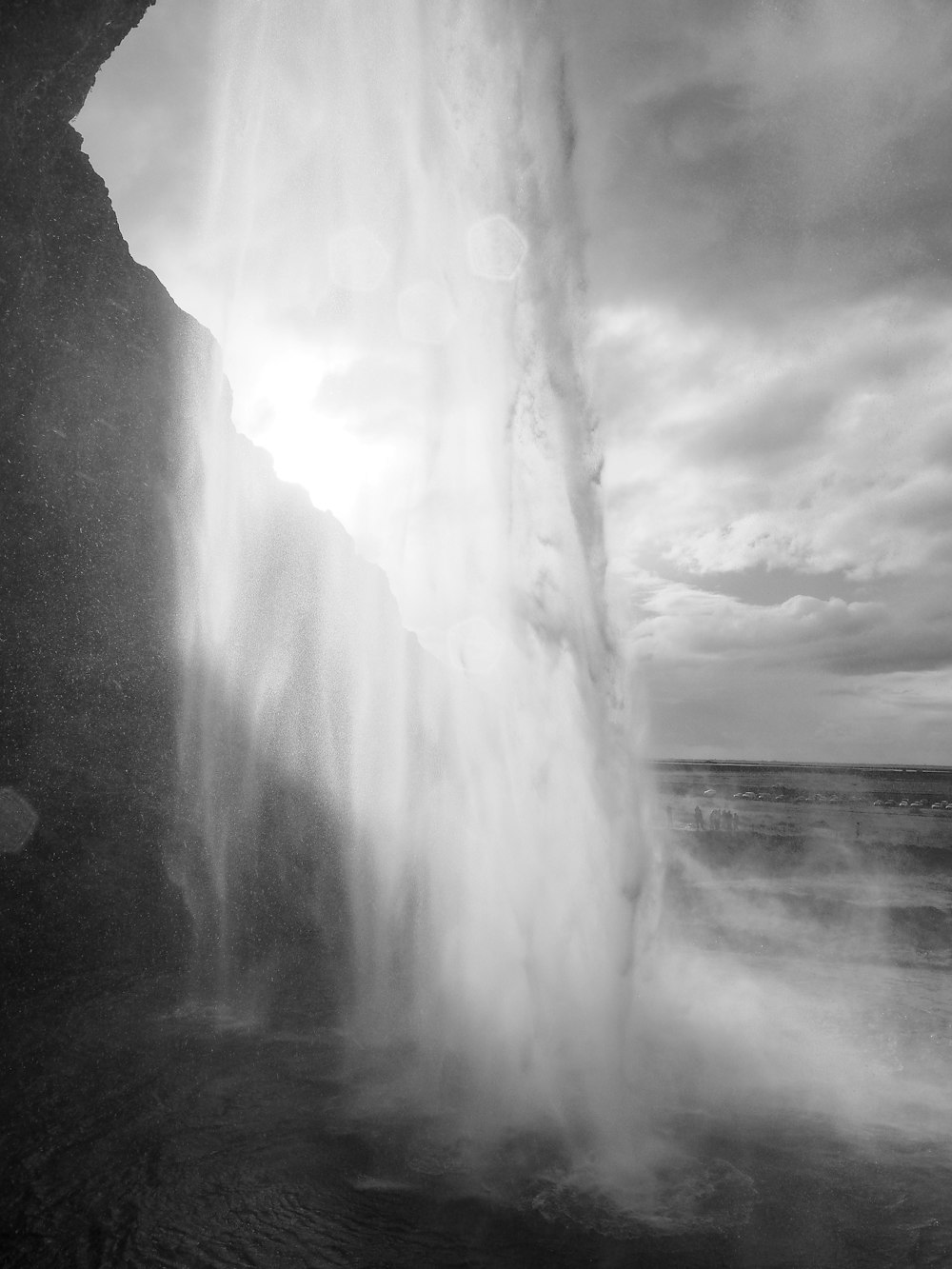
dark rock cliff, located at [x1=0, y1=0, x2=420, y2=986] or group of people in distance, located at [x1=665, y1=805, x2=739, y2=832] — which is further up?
dark rock cliff, located at [x1=0, y1=0, x2=420, y2=986]

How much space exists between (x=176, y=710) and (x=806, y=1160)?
17.8 metres

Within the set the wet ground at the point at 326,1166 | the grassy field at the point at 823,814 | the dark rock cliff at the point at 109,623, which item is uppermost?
the dark rock cliff at the point at 109,623

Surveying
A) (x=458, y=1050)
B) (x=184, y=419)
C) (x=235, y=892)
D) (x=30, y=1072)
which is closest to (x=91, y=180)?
(x=184, y=419)

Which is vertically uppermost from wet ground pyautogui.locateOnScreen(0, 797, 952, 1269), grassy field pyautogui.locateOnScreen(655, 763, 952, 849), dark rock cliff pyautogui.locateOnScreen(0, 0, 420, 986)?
dark rock cliff pyautogui.locateOnScreen(0, 0, 420, 986)

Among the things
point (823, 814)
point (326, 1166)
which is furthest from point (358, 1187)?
point (823, 814)

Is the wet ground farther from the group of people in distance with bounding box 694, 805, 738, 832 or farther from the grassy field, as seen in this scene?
the group of people in distance with bounding box 694, 805, 738, 832

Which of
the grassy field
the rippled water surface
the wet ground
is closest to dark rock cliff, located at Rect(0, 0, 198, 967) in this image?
the wet ground

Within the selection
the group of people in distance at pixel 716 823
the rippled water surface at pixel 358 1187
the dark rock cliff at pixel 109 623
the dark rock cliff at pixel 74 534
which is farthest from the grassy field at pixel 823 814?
the rippled water surface at pixel 358 1187

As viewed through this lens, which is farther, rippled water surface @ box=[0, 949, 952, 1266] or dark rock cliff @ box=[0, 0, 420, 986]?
dark rock cliff @ box=[0, 0, 420, 986]

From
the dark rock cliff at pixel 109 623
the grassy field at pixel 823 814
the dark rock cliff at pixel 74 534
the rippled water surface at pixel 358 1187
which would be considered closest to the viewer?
the rippled water surface at pixel 358 1187

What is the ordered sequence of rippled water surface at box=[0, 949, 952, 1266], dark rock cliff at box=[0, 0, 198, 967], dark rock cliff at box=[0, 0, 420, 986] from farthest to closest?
dark rock cliff at box=[0, 0, 420, 986]
dark rock cliff at box=[0, 0, 198, 967]
rippled water surface at box=[0, 949, 952, 1266]

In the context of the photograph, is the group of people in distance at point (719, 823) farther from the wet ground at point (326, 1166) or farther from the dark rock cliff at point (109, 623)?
the wet ground at point (326, 1166)

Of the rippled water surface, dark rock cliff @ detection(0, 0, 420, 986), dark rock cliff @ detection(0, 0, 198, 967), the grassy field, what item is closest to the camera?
the rippled water surface

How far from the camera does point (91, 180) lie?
2119cm
